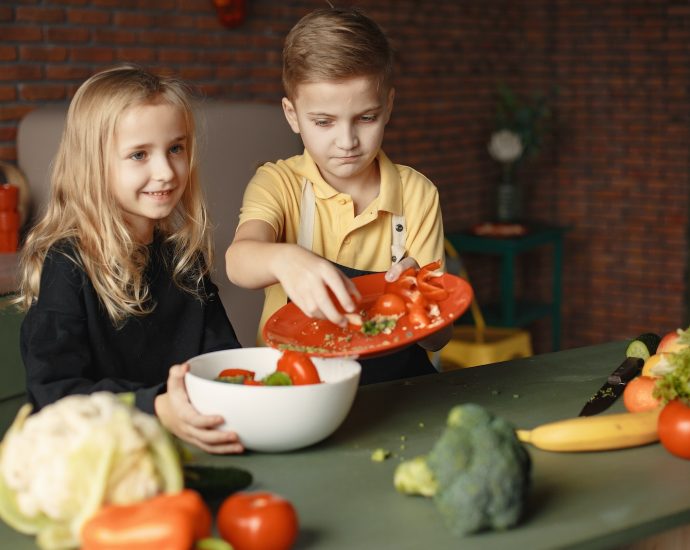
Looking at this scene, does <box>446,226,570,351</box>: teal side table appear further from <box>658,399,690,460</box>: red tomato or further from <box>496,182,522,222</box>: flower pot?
<box>658,399,690,460</box>: red tomato

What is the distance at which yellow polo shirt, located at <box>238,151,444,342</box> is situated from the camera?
7.25 ft

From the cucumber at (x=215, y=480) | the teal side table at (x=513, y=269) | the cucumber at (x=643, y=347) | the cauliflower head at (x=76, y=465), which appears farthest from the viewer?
the teal side table at (x=513, y=269)

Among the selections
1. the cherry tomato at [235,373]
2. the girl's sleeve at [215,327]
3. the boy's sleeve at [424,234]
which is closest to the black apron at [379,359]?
the boy's sleeve at [424,234]

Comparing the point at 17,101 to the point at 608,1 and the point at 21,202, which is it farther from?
the point at 608,1

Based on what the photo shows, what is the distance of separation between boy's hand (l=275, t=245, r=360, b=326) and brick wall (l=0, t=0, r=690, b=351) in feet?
11.6

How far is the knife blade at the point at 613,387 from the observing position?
5.40 feet

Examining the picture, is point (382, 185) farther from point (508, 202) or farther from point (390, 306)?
point (508, 202)

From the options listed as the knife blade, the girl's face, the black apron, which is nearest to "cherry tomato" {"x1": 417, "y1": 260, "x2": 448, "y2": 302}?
the knife blade

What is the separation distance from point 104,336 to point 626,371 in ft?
3.30

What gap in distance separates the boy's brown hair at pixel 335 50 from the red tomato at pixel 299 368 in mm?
706

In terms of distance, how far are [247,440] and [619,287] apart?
4842 mm

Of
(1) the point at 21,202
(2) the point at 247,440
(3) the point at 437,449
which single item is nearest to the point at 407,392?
(2) the point at 247,440

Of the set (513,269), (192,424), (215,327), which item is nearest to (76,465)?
(192,424)

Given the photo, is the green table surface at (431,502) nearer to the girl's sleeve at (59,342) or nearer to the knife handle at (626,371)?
the knife handle at (626,371)
